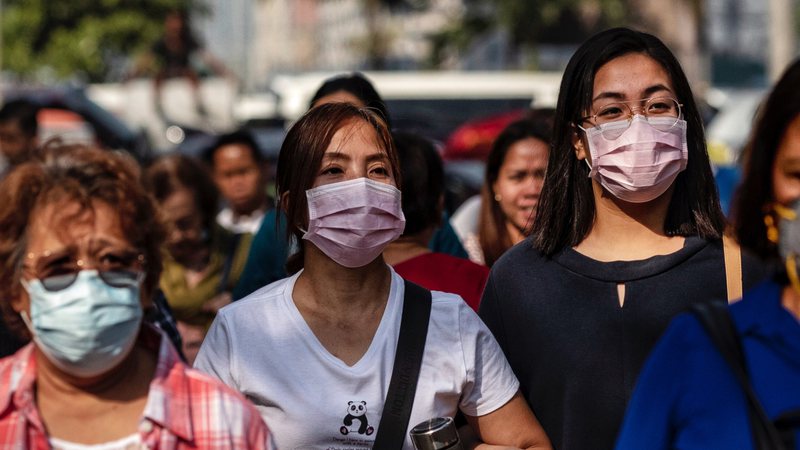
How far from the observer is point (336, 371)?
3.65m

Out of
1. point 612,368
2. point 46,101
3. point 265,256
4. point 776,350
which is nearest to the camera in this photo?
point 776,350

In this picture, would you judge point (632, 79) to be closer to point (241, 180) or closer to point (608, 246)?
point (608, 246)

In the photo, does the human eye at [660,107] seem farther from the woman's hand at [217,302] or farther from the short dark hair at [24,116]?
the short dark hair at [24,116]

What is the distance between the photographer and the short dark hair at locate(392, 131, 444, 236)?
5199mm

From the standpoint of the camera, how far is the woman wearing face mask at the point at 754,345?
9.00 feet

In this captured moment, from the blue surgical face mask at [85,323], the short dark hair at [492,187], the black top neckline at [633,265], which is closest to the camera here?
the blue surgical face mask at [85,323]

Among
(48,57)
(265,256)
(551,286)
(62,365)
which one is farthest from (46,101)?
(48,57)

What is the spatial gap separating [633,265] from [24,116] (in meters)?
5.88

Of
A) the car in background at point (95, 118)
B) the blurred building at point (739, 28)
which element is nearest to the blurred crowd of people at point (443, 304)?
the car in background at point (95, 118)

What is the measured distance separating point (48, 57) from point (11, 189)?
4256 cm

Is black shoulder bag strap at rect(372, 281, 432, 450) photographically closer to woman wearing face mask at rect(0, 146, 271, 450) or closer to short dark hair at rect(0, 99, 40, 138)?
woman wearing face mask at rect(0, 146, 271, 450)

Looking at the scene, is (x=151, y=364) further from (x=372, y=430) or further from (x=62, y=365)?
(x=372, y=430)

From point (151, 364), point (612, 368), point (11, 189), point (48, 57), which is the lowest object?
point (48, 57)

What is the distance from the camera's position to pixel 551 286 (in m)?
4.08
